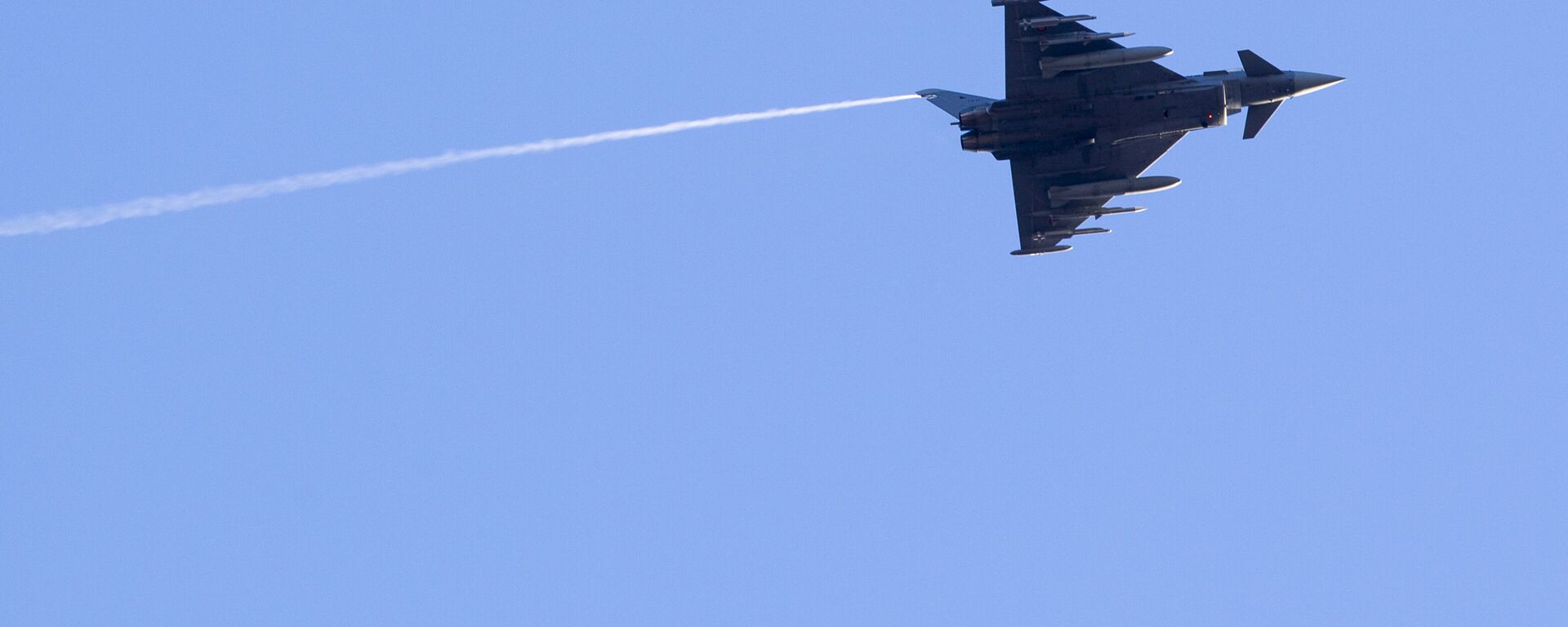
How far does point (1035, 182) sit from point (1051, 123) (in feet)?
9.61

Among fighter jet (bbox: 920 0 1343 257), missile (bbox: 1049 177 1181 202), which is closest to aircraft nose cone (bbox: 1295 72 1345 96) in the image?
fighter jet (bbox: 920 0 1343 257)

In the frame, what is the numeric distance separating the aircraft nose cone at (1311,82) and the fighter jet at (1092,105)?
2 centimetres

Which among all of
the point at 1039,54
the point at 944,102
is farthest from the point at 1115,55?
the point at 944,102

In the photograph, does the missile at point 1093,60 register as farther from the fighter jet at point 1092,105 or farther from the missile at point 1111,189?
the missile at point 1111,189

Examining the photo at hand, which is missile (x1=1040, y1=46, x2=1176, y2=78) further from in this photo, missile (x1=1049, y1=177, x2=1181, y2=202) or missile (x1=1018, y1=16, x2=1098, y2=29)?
missile (x1=1049, y1=177, x2=1181, y2=202)

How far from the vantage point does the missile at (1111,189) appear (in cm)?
5931

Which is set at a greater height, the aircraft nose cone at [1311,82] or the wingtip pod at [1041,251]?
the aircraft nose cone at [1311,82]

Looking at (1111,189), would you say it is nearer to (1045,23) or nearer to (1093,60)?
(1093,60)

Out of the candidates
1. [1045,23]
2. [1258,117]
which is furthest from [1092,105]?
[1258,117]

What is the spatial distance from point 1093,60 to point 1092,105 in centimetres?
154

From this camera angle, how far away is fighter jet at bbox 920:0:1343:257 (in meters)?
56.2

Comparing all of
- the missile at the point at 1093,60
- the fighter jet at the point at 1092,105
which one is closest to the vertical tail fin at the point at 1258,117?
the fighter jet at the point at 1092,105

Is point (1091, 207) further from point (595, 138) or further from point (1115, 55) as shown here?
point (595, 138)

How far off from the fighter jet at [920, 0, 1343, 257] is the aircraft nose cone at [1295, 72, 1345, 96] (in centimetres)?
2
